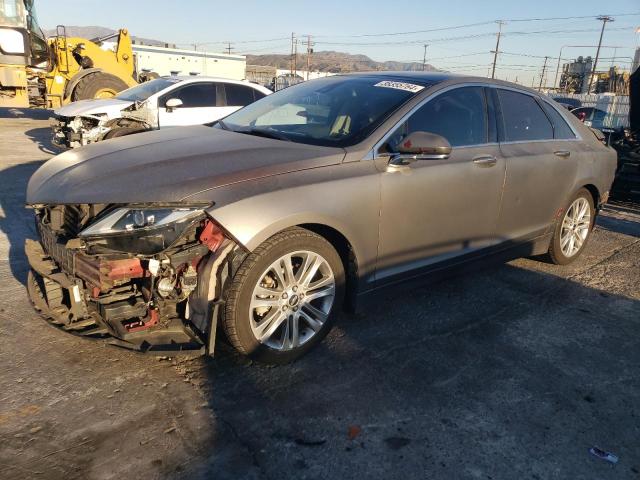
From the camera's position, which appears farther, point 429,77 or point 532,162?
point 532,162

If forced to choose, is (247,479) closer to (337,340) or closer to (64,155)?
(337,340)

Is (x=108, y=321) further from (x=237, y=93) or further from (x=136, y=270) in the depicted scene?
(x=237, y=93)

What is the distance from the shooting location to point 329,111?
380cm

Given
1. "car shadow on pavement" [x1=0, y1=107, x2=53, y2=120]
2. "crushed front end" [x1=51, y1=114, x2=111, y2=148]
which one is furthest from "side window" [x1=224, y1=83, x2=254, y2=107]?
Result: "car shadow on pavement" [x1=0, y1=107, x2=53, y2=120]

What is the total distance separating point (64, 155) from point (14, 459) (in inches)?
79.4

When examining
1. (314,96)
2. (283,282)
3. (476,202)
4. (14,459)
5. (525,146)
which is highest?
(314,96)

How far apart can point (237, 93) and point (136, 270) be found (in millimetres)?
8614

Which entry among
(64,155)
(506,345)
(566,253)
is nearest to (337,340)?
(506,345)

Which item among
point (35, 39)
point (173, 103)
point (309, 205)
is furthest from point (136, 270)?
point (35, 39)

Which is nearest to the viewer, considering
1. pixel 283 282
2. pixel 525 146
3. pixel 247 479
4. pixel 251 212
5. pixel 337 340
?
pixel 247 479

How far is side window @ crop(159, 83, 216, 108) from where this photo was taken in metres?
10.1

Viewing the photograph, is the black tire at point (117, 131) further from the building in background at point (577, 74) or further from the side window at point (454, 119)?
the building in background at point (577, 74)

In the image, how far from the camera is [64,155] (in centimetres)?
350

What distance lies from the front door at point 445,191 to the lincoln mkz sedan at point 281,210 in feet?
0.04
